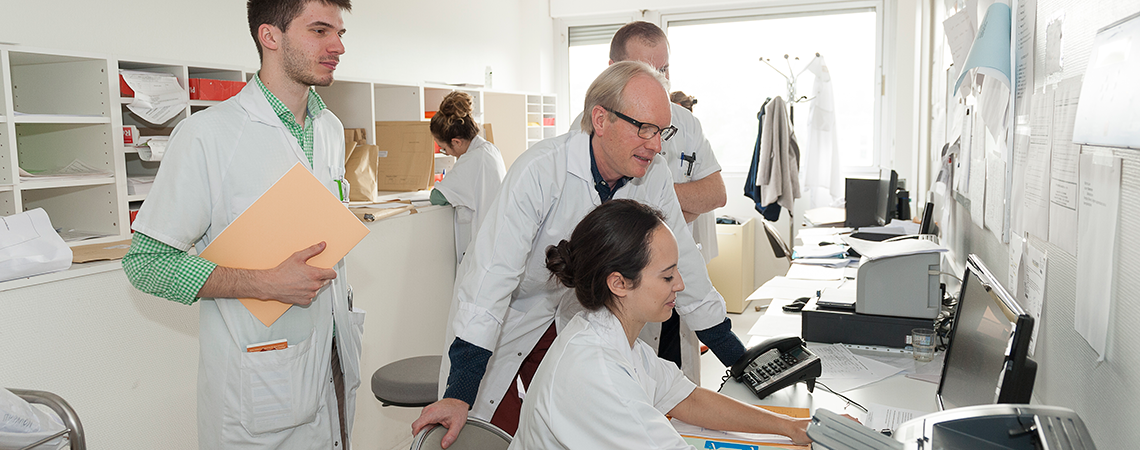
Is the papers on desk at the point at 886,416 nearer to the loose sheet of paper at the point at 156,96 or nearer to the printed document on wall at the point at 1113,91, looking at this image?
the printed document on wall at the point at 1113,91

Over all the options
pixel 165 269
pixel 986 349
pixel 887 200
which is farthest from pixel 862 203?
pixel 165 269

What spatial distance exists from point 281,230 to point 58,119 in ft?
6.14

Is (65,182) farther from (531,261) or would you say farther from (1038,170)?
(1038,170)

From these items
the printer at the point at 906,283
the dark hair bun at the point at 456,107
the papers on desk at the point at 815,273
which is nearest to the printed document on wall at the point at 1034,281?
the printer at the point at 906,283

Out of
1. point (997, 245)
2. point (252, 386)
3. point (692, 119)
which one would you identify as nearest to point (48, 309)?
point (252, 386)

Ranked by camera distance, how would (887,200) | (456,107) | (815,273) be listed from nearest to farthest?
(815,273)
(456,107)
(887,200)

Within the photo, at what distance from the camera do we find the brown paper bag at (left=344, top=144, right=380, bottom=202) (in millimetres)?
4055

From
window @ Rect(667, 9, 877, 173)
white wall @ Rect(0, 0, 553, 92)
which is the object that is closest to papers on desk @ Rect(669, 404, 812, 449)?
white wall @ Rect(0, 0, 553, 92)

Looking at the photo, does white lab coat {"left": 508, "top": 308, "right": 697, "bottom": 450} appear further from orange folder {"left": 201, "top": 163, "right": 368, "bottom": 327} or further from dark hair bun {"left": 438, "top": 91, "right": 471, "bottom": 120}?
dark hair bun {"left": 438, "top": 91, "right": 471, "bottom": 120}

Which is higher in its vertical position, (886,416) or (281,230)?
(281,230)

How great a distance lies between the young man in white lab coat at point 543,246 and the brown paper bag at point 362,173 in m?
2.35

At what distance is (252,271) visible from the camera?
56.5 inches

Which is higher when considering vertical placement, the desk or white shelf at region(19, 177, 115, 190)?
white shelf at region(19, 177, 115, 190)

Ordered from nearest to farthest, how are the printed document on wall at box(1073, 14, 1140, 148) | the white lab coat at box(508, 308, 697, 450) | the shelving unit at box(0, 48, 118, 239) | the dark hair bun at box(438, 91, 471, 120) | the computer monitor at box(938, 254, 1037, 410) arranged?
the printed document on wall at box(1073, 14, 1140, 148) → the computer monitor at box(938, 254, 1037, 410) → the white lab coat at box(508, 308, 697, 450) → the shelving unit at box(0, 48, 118, 239) → the dark hair bun at box(438, 91, 471, 120)
